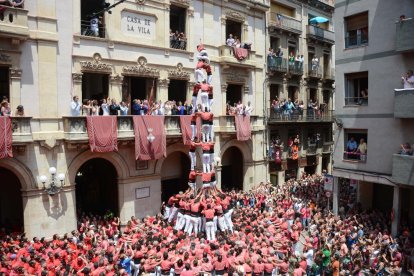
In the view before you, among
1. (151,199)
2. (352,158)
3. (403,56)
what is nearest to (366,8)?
(403,56)

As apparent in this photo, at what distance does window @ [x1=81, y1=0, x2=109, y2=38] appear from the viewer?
21.3 meters

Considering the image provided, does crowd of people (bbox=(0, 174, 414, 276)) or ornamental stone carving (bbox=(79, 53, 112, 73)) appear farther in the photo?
ornamental stone carving (bbox=(79, 53, 112, 73))

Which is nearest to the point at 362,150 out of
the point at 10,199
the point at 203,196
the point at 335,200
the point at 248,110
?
the point at 335,200

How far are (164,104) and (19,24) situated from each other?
9.17 metres

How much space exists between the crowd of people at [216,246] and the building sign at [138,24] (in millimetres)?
10432

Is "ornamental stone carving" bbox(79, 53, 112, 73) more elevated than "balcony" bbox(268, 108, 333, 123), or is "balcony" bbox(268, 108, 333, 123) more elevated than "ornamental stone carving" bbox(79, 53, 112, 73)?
"ornamental stone carving" bbox(79, 53, 112, 73)

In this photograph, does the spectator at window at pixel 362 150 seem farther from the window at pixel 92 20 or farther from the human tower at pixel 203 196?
the window at pixel 92 20

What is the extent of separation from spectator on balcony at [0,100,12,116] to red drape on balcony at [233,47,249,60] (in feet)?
52.7

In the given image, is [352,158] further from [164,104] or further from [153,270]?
[153,270]

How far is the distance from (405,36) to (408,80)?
225 cm

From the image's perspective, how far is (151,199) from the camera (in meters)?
23.9

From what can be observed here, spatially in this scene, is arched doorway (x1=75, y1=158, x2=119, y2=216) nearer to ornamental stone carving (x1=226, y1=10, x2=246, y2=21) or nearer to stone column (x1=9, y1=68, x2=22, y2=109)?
stone column (x1=9, y1=68, x2=22, y2=109)

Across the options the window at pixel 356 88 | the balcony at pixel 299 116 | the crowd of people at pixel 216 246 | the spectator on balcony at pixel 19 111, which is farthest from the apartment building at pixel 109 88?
the window at pixel 356 88

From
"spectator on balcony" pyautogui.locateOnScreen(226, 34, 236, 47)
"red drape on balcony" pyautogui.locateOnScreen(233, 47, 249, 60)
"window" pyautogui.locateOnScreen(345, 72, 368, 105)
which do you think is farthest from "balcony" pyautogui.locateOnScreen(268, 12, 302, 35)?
"window" pyautogui.locateOnScreen(345, 72, 368, 105)
